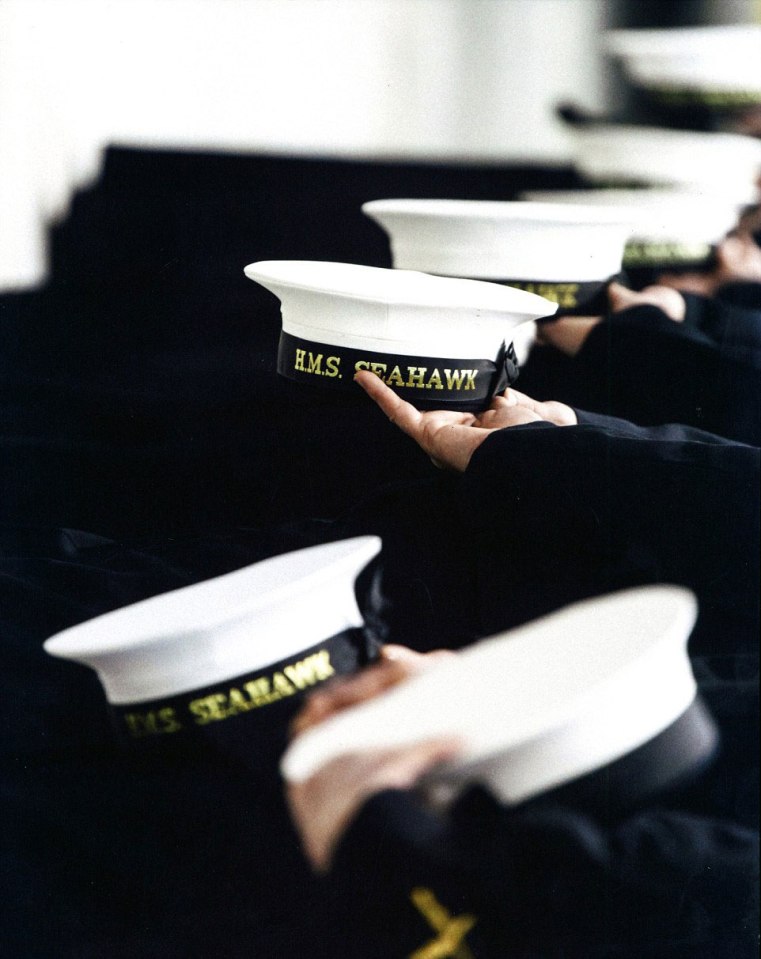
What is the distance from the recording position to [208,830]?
46 cm

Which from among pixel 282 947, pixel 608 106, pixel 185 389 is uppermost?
pixel 608 106

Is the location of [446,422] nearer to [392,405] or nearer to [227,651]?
[392,405]

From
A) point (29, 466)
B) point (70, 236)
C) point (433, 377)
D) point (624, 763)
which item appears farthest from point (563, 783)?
point (70, 236)

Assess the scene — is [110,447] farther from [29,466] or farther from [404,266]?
[404,266]

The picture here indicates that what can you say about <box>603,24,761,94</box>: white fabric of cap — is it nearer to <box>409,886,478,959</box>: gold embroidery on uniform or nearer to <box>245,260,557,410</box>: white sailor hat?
<box>245,260,557,410</box>: white sailor hat

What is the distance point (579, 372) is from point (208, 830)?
460 mm

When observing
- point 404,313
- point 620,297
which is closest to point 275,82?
point 620,297

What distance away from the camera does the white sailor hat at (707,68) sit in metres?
1.27

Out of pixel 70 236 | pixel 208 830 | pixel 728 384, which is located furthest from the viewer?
pixel 70 236

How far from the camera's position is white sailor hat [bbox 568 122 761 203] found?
123 centimetres

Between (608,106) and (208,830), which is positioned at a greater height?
(608,106)

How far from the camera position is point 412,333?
59cm

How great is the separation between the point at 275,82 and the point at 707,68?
0.50 metres

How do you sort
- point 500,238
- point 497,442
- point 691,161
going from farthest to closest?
point 691,161 < point 500,238 < point 497,442
